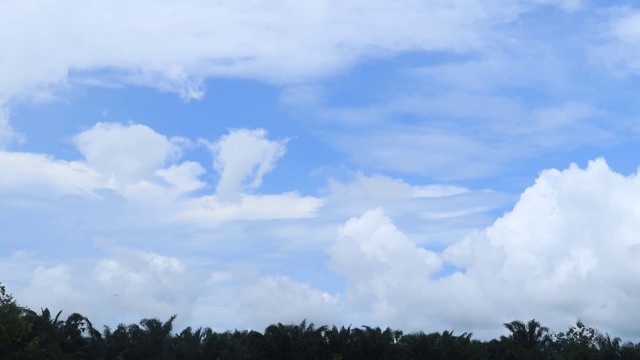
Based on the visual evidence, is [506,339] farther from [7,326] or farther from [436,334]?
[7,326]

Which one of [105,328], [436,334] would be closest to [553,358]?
[436,334]

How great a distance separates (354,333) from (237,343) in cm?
834

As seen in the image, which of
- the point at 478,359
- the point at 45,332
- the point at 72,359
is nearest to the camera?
the point at 72,359

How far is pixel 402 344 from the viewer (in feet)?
191

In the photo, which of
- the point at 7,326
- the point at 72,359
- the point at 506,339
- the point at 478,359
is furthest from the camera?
the point at 506,339

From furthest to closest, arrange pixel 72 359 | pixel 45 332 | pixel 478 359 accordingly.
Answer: pixel 478 359, pixel 45 332, pixel 72 359

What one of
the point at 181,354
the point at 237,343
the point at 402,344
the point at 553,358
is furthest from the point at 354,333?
the point at 553,358

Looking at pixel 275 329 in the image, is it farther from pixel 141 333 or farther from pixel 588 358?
pixel 588 358

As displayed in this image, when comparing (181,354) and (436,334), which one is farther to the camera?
(436,334)

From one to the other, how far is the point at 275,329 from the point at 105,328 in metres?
13.4

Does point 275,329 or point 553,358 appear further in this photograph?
point 553,358

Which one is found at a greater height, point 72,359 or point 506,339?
point 506,339

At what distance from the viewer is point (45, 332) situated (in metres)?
56.7

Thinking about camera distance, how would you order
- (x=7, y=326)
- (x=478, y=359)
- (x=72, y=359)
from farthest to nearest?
1. (x=478, y=359)
2. (x=72, y=359)
3. (x=7, y=326)
